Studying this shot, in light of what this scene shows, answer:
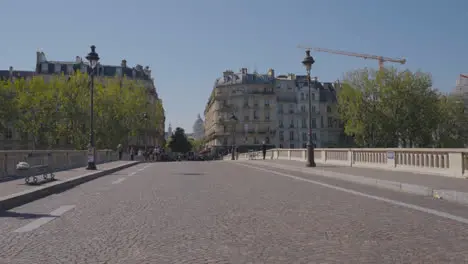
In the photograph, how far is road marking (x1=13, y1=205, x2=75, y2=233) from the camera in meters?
7.24

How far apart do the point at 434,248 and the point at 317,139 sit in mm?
95971

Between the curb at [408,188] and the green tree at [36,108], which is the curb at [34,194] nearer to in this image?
the curb at [408,188]

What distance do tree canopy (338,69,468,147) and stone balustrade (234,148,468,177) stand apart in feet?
128

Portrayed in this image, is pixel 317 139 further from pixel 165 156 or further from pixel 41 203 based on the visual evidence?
pixel 41 203

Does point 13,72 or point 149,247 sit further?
point 13,72

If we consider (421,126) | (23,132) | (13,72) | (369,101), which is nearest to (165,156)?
(23,132)

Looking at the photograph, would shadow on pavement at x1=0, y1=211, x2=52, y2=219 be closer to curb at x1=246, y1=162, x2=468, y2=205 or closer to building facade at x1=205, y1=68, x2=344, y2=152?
curb at x1=246, y1=162, x2=468, y2=205

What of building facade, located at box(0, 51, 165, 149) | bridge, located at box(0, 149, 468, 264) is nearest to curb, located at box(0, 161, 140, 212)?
bridge, located at box(0, 149, 468, 264)

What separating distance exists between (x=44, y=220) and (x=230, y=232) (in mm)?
3191

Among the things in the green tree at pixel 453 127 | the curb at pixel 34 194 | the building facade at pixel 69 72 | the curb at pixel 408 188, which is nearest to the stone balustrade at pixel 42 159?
the curb at pixel 34 194

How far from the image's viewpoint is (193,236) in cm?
646

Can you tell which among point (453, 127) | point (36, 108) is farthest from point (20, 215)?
point (453, 127)

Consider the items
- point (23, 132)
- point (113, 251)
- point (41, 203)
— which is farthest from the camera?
point (23, 132)

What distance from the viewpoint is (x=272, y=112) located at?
9775 centimetres
